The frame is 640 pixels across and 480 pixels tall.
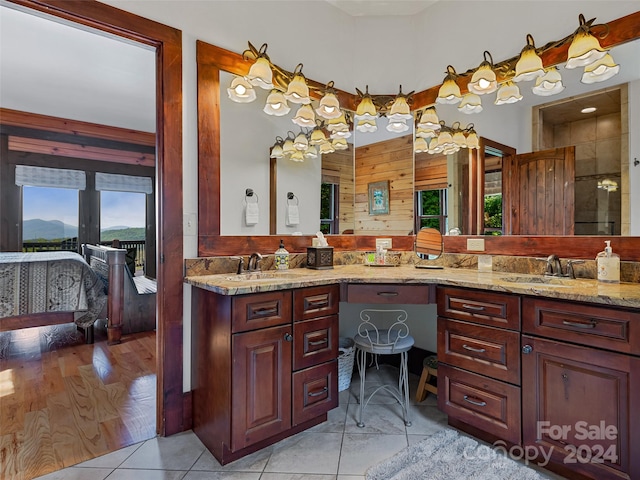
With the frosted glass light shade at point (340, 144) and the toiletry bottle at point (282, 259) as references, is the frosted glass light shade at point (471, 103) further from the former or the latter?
the toiletry bottle at point (282, 259)

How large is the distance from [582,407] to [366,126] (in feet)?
7.53

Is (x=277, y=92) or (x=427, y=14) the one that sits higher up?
(x=427, y=14)

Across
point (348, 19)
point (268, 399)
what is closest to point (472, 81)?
point (348, 19)

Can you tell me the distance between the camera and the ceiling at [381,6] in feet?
8.78

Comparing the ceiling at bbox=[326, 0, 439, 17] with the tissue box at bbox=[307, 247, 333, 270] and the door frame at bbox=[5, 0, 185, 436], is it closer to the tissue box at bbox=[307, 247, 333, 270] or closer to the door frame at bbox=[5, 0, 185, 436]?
the door frame at bbox=[5, 0, 185, 436]

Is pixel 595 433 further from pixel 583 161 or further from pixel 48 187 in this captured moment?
pixel 48 187

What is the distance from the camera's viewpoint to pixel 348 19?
9.35 ft

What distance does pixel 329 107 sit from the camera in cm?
248

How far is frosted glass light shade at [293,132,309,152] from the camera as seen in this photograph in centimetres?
257

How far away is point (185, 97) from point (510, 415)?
8.02 feet

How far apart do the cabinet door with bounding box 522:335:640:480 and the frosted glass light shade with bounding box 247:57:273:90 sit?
6.53 feet

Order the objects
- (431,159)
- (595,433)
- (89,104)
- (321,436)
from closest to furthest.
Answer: (595,433) → (321,436) → (431,159) → (89,104)

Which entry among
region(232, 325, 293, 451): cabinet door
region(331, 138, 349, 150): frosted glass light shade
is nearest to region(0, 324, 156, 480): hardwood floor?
region(232, 325, 293, 451): cabinet door

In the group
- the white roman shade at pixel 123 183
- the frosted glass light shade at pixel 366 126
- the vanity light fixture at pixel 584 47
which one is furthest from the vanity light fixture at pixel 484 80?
the white roman shade at pixel 123 183
